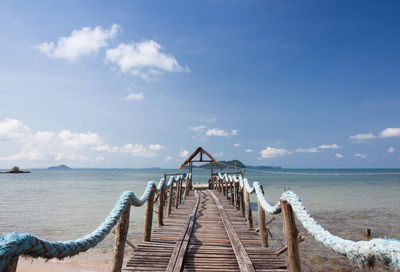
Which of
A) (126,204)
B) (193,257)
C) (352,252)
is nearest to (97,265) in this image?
(193,257)

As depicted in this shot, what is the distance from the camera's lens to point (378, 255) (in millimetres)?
1652

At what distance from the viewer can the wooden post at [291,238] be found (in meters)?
3.44

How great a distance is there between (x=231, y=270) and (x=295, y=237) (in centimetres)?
138

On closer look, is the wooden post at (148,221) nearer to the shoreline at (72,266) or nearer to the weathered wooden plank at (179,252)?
the weathered wooden plank at (179,252)

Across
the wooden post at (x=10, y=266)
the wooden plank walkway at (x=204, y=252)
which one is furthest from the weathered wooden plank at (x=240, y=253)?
the wooden post at (x=10, y=266)

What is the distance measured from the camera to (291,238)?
11.5 ft

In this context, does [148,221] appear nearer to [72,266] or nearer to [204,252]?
[204,252]

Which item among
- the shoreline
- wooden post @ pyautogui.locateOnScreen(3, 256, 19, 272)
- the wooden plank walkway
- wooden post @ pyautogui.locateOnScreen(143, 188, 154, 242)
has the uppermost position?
wooden post @ pyautogui.locateOnScreen(3, 256, 19, 272)

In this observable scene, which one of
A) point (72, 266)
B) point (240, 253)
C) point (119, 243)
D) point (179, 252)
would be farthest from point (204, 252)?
point (72, 266)

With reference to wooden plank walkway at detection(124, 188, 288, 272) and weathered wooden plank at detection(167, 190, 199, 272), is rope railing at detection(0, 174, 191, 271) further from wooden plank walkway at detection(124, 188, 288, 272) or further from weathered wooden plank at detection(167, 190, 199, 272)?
wooden plank walkway at detection(124, 188, 288, 272)

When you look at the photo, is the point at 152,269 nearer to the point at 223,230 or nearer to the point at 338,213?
the point at 223,230

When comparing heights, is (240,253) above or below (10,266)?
below

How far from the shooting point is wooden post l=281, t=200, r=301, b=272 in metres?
3.44

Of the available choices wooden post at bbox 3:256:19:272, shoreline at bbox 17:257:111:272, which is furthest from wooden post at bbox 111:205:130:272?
shoreline at bbox 17:257:111:272
